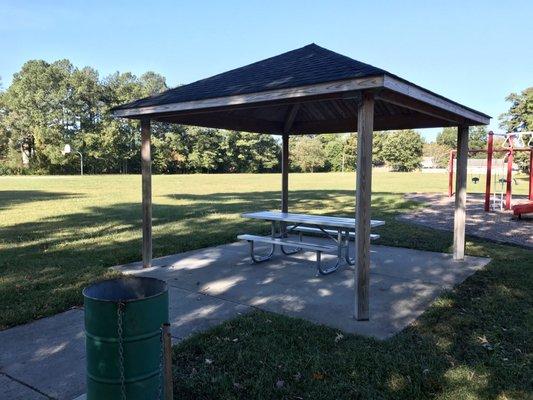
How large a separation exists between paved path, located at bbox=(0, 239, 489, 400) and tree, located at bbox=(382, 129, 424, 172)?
7134 cm

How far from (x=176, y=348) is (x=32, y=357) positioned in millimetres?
1222

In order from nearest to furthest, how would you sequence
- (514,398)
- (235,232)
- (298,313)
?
1. (514,398)
2. (298,313)
3. (235,232)

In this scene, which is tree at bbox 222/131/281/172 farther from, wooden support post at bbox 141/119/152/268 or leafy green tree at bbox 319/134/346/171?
wooden support post at bbox 141/119/152/268

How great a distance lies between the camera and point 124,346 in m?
2.49

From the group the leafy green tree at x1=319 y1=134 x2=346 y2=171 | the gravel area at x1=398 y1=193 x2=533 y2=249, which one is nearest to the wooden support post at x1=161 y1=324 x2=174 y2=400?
the gravel area at x1=398 y1=193 x2=533 y2=249

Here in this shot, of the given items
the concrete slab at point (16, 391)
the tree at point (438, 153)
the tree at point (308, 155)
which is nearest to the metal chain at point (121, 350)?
the concrete slab at point (16, 391)

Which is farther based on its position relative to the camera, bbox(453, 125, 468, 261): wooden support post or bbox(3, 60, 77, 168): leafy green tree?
bbox(3, 60, 77, 168): leafy green tree

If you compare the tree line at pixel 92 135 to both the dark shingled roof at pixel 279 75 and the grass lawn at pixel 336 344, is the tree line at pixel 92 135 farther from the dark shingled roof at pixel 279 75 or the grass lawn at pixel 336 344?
the dark shingled roof at pixel 279 75

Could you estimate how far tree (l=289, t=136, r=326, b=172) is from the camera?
67875mm

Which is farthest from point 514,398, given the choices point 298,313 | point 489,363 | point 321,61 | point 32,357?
point 321,61

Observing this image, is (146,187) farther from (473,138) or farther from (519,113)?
(473,138)

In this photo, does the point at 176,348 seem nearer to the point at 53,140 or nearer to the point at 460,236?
the point at 460,236

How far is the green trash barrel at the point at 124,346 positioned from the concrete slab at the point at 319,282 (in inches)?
94.6

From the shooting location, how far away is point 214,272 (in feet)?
22.2
